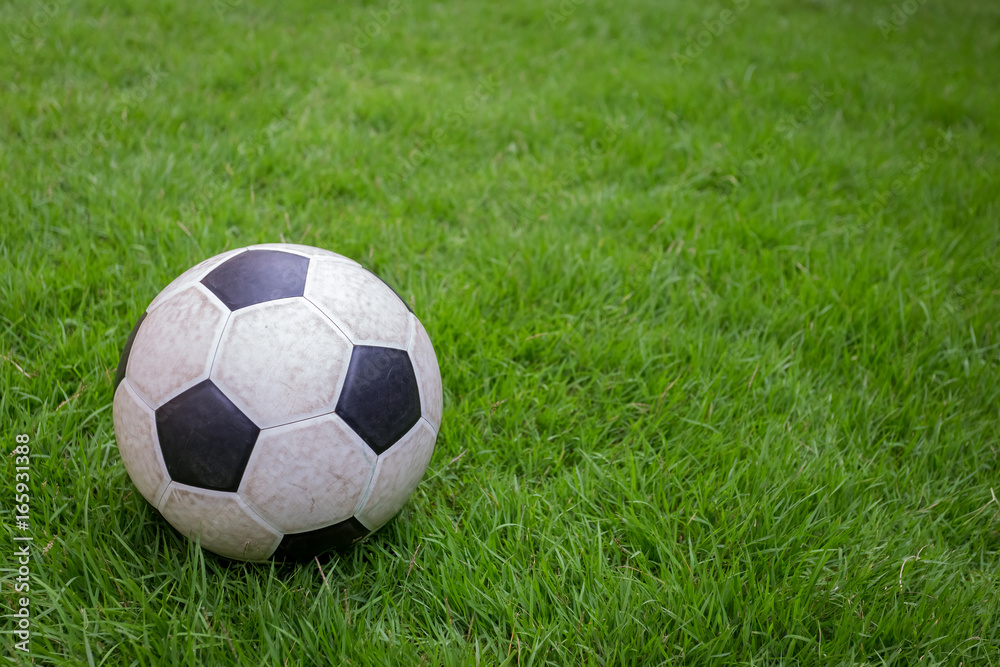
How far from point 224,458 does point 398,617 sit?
64 cm

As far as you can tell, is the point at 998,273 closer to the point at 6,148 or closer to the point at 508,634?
the point at 508,634

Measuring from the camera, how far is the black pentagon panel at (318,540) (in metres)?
1.59

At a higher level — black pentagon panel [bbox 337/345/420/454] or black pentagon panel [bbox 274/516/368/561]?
black pentagon panel [bbox 337/345/420/454]

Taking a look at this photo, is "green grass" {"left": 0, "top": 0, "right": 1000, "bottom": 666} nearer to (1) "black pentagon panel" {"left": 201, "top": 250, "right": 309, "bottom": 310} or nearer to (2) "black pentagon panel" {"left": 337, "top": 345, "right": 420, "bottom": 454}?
(2) "black pentagon panel" {"left": 337, "top": 345, "right": 420, "bottom": 454}

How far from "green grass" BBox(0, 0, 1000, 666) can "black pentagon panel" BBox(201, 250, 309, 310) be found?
68cm

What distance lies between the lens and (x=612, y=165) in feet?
12.6

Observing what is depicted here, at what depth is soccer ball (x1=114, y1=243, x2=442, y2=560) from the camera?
1.50 meters
